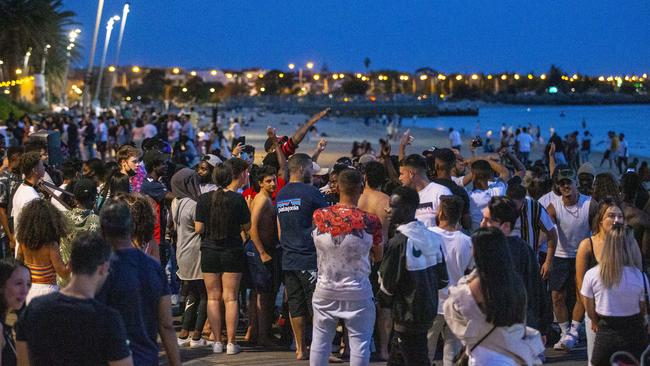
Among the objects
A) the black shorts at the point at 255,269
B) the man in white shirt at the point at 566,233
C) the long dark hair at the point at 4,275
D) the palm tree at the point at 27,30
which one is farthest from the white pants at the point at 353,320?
the palm tree at the point at 27,30

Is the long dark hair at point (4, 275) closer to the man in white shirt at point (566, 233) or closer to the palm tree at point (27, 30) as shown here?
the man in white shirt at point (566, 233)

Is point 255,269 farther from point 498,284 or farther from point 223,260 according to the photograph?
point 498,284

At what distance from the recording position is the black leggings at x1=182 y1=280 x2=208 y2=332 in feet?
30.9

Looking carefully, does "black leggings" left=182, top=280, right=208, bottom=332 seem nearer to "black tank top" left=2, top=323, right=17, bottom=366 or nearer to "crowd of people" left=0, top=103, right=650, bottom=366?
"crowd of people" left=0, top=103, right=650, bottom=366

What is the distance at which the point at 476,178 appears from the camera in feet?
30.5

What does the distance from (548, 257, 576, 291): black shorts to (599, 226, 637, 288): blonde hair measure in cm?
305

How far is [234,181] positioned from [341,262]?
211cm

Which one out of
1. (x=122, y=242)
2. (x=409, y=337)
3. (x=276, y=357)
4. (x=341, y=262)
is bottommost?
(x=276, y=357)

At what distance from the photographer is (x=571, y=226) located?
938 centimetres

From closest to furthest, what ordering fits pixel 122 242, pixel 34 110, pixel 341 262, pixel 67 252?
pixel 122 242 < pixel 341 262 < pixel 67 252 < pixel 34 110

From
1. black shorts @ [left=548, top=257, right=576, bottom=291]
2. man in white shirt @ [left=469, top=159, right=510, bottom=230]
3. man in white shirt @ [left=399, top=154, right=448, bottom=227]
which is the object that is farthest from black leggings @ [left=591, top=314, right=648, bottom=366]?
black shorts @ [left=548, top=257, right=576, bottom=291]

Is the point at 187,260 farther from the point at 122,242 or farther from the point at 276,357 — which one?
the point at 122,242

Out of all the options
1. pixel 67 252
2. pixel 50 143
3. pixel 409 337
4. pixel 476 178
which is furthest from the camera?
pixel 50 143

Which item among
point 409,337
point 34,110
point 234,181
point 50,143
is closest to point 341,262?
point 409,337
